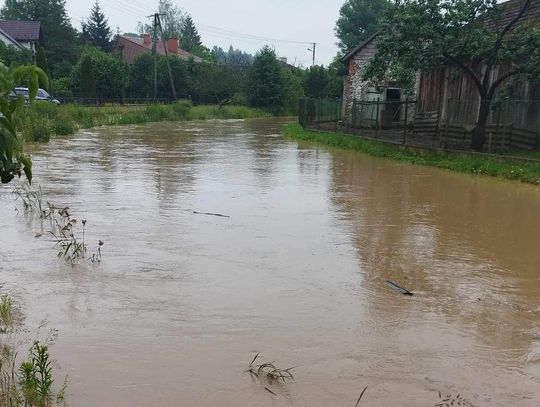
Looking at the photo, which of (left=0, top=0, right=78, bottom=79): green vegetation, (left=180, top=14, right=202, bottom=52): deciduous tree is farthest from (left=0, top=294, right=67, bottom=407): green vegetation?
(left=180, top=14, right=202, bottom=52): deciduous tree

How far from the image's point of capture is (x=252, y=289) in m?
6.25

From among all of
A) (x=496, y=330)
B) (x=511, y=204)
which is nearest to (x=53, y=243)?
(x=496, y=330)

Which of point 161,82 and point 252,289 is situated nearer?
point 252,289

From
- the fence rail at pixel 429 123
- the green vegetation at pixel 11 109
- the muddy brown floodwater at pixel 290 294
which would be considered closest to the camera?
the green vegetation at pixel 11 109

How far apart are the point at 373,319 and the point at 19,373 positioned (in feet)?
10.3

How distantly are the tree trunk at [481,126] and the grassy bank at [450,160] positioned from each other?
2.24 feet

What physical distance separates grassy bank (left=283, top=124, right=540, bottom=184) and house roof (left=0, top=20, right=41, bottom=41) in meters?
44.9

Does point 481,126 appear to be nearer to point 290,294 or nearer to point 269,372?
point 290,294

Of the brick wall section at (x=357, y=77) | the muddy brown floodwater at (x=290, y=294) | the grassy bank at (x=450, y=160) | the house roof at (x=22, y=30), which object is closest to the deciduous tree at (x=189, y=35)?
the house roof at (x=22, y=30)

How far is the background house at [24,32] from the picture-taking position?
188ft

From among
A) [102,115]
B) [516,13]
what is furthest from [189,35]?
[516,13]

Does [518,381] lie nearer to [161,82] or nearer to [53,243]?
[53,243]

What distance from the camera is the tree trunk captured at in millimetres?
16531

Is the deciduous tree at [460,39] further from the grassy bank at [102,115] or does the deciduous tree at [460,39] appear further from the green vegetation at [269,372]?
the green vegetation at [269,372]
